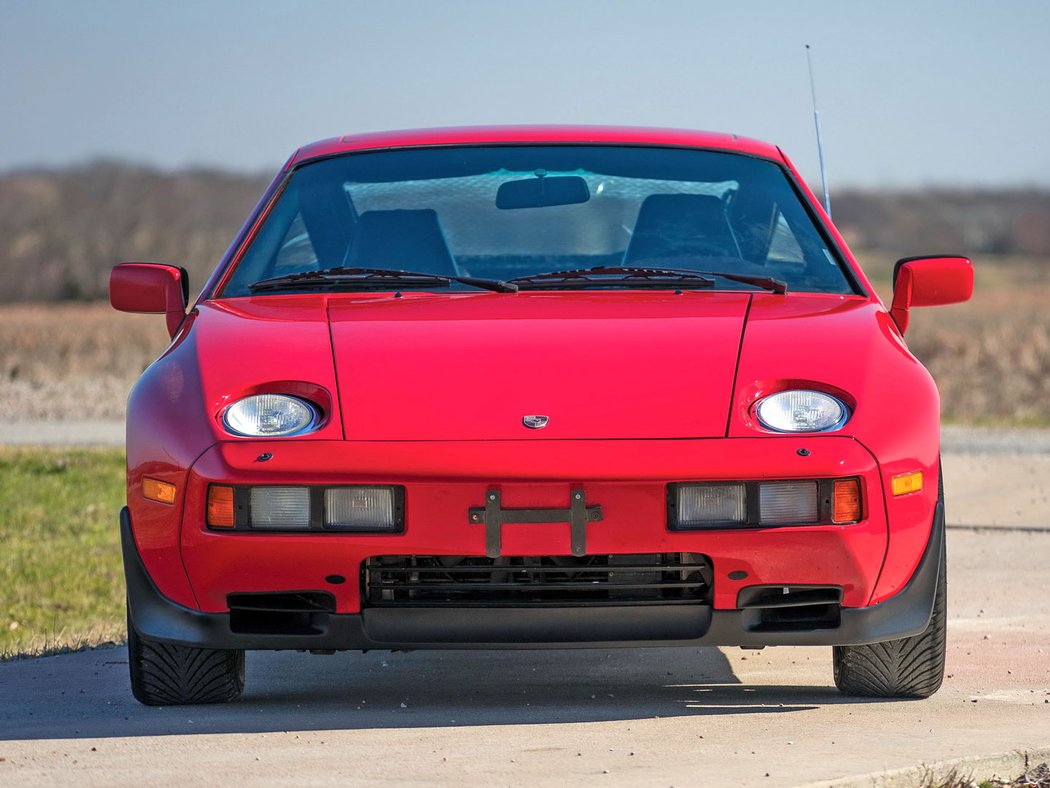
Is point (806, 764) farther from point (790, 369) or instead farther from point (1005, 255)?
point (1005, 255)

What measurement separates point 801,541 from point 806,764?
52 centimetres

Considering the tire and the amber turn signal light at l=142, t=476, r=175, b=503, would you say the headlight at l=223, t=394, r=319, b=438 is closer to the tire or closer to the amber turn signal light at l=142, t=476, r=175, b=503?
the amber turn signal light at l=142, t=476, r=175, b=503

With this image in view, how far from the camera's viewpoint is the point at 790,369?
3959 millimetres

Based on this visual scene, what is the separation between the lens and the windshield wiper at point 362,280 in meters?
4.60

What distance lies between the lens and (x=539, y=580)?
383 cm

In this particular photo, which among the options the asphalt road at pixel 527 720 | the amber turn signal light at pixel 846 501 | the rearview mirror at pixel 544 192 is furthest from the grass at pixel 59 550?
the amber turn signal light at pixel 846 501

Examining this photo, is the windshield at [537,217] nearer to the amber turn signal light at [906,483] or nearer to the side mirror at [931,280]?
the side mirror at [931,280]

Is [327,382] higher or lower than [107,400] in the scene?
higher

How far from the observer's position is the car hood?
383 centimetres

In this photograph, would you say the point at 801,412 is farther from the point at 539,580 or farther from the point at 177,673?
the point at 177,673

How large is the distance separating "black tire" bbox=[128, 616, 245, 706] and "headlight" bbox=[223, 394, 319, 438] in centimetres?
70

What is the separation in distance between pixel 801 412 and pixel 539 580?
75 cm

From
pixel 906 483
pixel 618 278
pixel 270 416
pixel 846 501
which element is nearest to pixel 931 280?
pixel 618 278

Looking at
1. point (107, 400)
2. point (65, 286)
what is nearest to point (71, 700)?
point (107, 400)
